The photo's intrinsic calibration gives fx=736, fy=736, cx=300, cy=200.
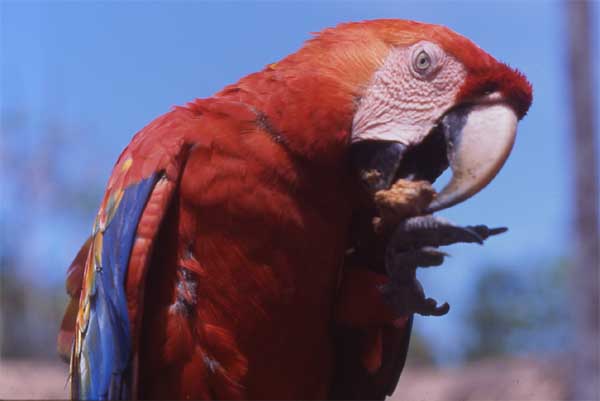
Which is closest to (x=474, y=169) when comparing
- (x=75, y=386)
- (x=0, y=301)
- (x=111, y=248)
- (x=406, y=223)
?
(x=406, y=223)

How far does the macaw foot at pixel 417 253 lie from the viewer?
6.13 feet

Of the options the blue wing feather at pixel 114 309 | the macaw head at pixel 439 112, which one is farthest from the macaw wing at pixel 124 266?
the macaw head at pixel 439 112

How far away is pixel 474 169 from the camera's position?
1.86m

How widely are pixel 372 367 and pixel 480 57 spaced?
103 centimetres

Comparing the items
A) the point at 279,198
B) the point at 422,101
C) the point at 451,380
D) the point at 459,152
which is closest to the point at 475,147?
the point at 459,152

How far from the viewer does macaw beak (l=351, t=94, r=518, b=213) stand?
6.12 feet

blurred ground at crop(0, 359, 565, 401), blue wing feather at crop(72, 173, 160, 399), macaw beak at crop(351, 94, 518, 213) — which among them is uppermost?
macaw beak at crop(351, 94, 518, 213)

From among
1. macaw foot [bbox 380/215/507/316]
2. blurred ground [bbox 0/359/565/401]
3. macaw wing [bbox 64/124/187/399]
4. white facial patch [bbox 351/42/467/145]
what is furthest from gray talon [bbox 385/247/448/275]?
blurred ground [bbox 0/359/565/401]

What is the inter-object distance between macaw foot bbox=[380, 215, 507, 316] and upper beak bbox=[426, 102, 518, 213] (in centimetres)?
6

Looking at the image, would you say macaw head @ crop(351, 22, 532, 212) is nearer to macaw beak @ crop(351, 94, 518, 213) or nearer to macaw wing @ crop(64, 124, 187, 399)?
macaw beak @ crop(351, 94, 518, 213)

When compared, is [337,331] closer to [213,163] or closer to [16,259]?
[213,163]

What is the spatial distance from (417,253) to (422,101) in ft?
1.33

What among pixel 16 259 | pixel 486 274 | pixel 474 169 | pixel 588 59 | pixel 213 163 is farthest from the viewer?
pixel 16 259

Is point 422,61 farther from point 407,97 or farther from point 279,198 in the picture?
point 279,198
